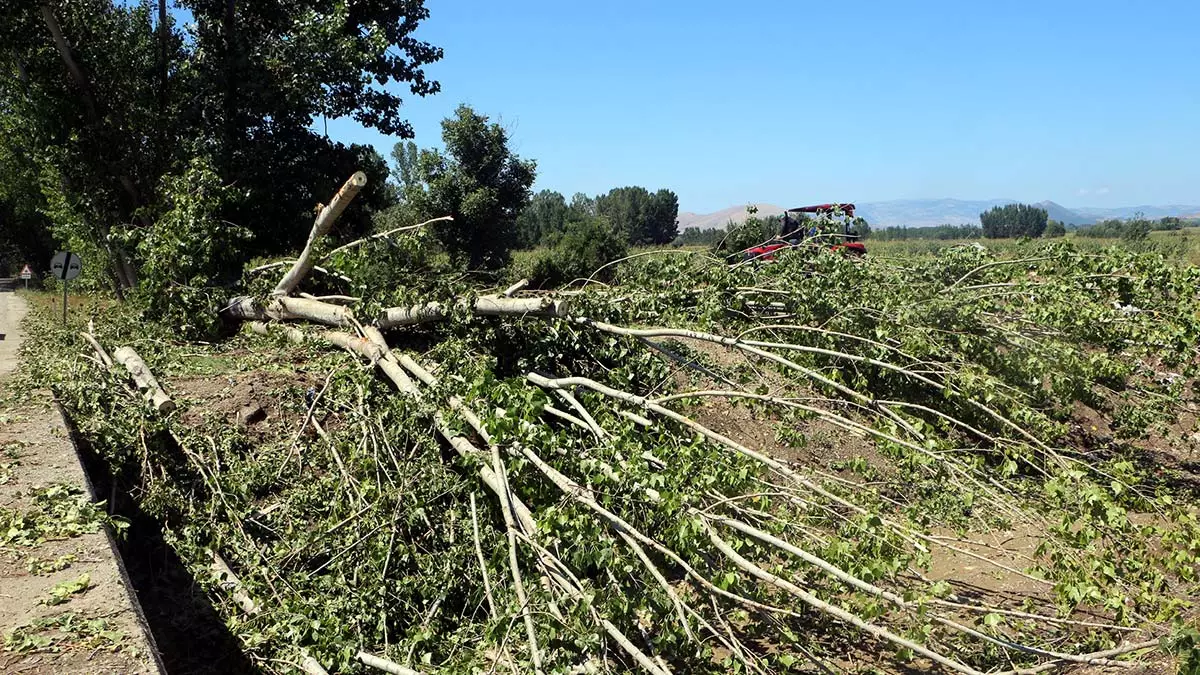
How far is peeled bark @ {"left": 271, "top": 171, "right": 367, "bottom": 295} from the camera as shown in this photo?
6.31 m

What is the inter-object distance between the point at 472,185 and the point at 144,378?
18.7 metres

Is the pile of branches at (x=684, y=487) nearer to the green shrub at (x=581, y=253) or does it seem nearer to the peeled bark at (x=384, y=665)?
the peeled bark at (x=384, y=665)

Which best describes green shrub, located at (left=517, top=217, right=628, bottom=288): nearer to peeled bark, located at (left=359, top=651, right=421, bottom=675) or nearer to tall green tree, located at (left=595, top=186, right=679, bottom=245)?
peeled bark, located at (left=359, top=651, right=421, bottom=675)

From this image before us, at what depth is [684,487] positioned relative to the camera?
3.78 meters

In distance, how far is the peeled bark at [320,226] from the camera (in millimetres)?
6311

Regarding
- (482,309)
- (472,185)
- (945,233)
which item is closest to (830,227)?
(482,309)

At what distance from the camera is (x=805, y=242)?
6344mm

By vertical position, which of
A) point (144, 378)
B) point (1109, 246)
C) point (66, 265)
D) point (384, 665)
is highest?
point (66, 265)

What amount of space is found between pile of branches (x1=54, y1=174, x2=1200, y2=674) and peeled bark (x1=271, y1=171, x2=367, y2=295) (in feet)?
0.10

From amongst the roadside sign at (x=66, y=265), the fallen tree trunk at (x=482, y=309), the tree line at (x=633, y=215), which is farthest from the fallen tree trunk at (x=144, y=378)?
the tree line at (x=633, y=215)

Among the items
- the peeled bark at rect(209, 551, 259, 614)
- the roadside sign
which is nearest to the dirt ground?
the peeled bark at rect(209, 551, 259, 614)

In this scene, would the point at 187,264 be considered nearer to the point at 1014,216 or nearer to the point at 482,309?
the point at 482,309

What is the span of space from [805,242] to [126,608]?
16.3 ft

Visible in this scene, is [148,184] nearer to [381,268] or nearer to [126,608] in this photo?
[381,268]
